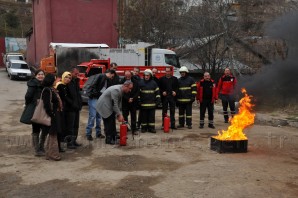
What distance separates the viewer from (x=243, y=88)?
9.63 m

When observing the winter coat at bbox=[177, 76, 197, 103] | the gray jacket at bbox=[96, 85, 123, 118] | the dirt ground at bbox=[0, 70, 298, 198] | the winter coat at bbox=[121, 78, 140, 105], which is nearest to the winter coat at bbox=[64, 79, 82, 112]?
the gray jacket at bbox=[96, 85, 123, 118]

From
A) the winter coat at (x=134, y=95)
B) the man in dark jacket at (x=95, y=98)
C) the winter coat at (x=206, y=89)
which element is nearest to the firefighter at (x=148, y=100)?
the winter coat at (x=134, y=95)

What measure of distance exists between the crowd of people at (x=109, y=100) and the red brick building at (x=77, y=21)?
2018cm

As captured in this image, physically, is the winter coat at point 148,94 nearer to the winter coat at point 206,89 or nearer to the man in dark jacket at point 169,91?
the man in dark jacket at point 169,91

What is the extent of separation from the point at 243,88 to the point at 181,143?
2230 mm

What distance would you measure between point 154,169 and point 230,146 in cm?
220

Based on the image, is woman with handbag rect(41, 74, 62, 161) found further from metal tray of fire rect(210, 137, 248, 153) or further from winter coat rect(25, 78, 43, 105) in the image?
metal tray of fire rect(210, 137, 248, 153)

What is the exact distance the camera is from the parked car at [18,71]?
1150 inches

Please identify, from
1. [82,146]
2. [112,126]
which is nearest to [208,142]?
[112,126]

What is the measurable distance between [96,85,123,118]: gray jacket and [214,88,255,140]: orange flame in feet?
8.06

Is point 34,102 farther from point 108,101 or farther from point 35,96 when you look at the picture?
point 108,101

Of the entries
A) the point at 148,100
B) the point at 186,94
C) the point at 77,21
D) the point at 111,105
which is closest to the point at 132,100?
the point at 148,100

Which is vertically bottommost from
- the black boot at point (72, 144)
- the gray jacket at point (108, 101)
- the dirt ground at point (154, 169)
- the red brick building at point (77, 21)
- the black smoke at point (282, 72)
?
the dirt ground at point (154, 169)

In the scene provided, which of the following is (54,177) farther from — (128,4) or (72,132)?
→ (128,4)
